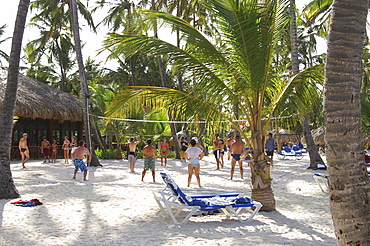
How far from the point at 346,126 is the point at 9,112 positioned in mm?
7367

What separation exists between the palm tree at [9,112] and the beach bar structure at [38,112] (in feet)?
36.9

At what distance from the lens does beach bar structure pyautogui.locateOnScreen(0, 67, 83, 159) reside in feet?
65.9

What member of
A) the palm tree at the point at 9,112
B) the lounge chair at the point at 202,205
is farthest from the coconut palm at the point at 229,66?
the palm tree at the point at 9,112

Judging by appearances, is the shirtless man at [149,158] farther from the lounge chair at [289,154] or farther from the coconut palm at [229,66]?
the lounge chair at [289,154]

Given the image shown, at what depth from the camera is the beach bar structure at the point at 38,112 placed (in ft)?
65.9

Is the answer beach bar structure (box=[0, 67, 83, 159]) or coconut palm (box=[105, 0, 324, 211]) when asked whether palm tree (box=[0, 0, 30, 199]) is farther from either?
beach bar structure (box=[0, 67, 83, 159])

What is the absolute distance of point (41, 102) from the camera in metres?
21.1

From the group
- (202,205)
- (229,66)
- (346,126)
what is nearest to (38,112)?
(229,66)

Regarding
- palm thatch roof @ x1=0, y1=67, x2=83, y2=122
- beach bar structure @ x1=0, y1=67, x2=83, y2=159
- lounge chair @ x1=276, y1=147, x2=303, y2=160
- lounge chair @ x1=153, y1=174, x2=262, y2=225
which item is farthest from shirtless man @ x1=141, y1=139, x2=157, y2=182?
lounge chair @ x1=276, y1=147, x2=303, y2=160

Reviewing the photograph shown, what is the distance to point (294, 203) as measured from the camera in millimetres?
7730

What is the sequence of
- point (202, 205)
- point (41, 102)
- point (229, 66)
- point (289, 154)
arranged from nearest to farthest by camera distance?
point (202, 205) → point (229, 66) → point (41, 102) → point (289, 154)

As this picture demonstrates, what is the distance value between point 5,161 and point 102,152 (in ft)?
47.3

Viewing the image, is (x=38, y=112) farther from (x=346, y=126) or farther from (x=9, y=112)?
(x=346, y=126)

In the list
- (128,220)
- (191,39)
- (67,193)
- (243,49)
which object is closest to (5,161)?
(67,193)
